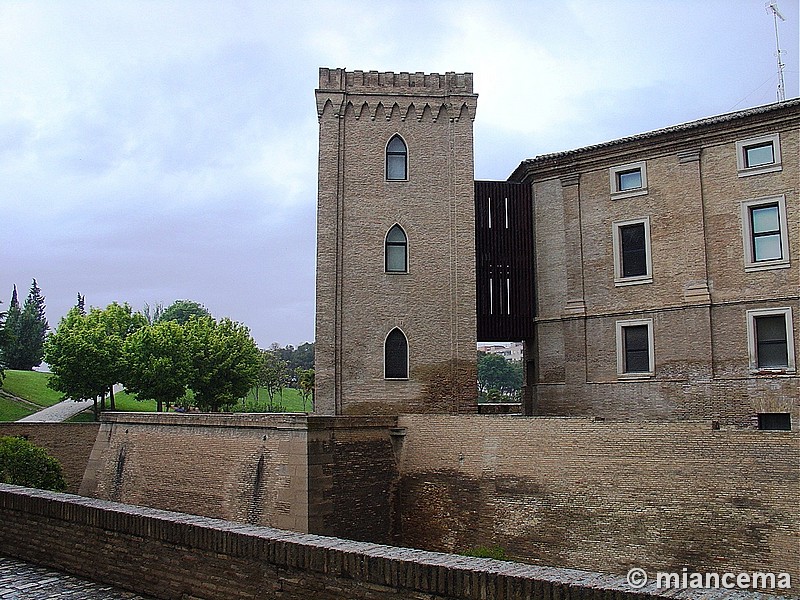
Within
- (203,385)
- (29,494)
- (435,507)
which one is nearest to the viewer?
(29,494)

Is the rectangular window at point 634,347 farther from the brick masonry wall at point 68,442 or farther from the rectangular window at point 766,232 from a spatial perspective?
the brick masonry wall at point 68,442

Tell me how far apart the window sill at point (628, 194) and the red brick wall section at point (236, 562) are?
18.6 m

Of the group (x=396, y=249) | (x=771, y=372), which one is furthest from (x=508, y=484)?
(x=396, y=249)

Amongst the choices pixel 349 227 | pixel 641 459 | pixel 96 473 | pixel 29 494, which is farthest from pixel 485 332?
pixel 29 494

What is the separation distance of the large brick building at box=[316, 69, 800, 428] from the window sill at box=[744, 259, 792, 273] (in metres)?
0.04

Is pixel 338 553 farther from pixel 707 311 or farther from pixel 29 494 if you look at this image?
pixel 707 311

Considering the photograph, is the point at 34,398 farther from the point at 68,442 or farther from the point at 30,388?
the point at 68,442

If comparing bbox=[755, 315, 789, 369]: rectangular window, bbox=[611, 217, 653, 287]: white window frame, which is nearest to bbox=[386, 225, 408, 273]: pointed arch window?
bbox=[611, 217, 653, 287]: white window frame

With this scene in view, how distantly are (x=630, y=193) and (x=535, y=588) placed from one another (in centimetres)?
1949

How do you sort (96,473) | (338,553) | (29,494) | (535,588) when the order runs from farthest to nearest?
1. (96,473)
2. (29,494)
3. (338,553)
4. (535,588)

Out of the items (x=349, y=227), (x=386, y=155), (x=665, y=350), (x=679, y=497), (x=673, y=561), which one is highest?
(x=386, y=155)

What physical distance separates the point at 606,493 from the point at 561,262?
9.50 metres

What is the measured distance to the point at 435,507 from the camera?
61.2 feet

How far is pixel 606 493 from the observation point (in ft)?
53.6
